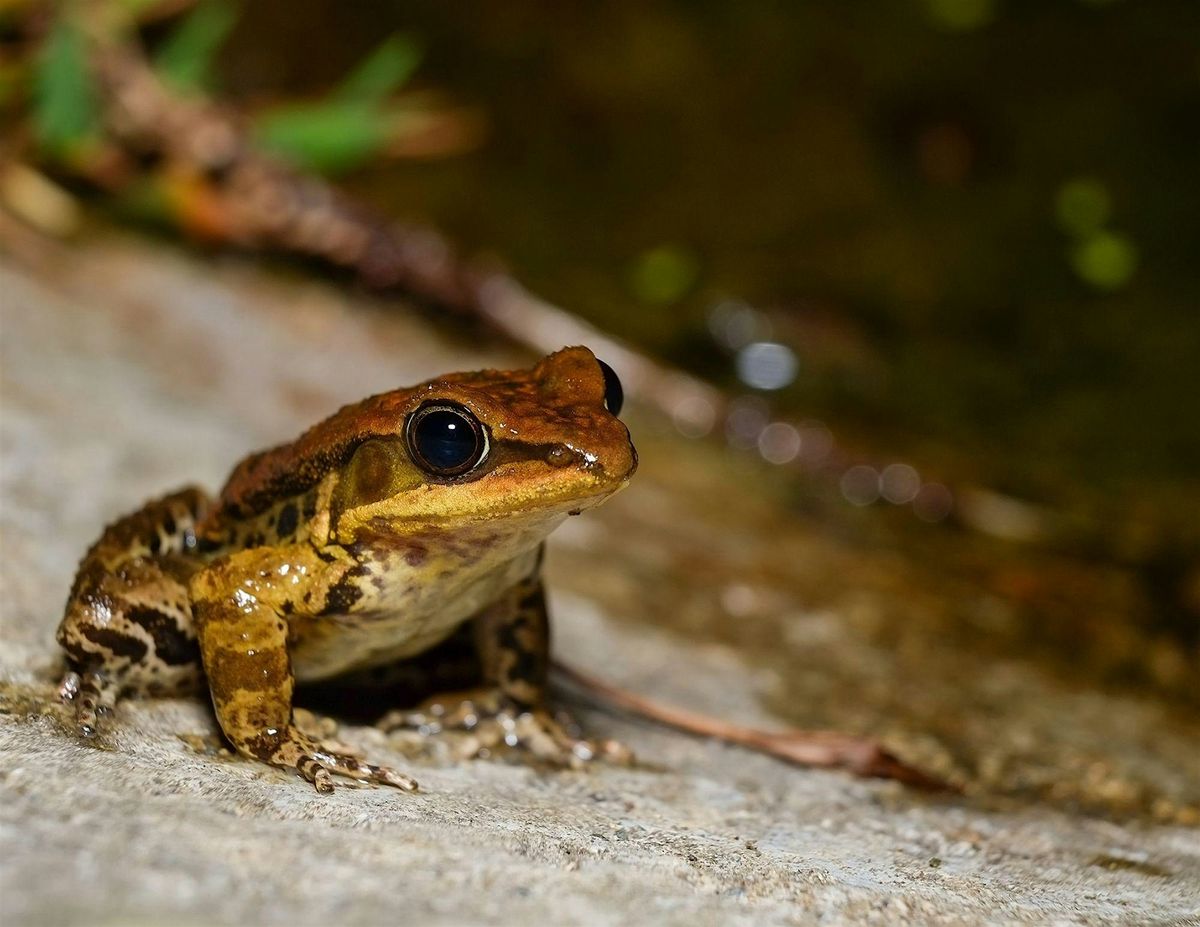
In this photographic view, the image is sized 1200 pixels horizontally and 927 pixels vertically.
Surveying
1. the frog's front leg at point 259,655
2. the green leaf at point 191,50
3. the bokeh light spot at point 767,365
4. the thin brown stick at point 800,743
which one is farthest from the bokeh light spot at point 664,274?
the frog's front leg at point 259,655

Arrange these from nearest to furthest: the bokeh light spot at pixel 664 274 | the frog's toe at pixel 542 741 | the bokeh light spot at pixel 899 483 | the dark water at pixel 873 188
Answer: the frog's toe at pixel 542 741 → the bokeh light spot at pixel 899 483 → the dark water at pixel 873 188 → the bokeh light spot at pixel 664 274

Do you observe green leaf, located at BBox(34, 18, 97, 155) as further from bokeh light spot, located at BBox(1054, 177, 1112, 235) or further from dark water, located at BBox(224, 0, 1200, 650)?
bokeh light spot, located at BBox(1054, 177, 1112, 235)

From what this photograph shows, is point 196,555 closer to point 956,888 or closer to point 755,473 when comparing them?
point 956,888

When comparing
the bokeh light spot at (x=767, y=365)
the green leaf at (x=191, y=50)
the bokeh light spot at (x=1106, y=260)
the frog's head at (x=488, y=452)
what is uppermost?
the bokeh light spot at (x=1106, y=260)

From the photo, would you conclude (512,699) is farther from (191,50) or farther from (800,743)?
(191,50)

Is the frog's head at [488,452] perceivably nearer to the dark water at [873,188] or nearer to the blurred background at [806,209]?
the blurred background at [806,209]

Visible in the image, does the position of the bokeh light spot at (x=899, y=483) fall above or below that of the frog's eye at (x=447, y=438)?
above
